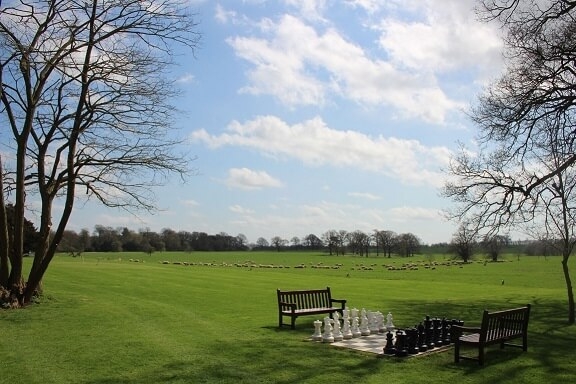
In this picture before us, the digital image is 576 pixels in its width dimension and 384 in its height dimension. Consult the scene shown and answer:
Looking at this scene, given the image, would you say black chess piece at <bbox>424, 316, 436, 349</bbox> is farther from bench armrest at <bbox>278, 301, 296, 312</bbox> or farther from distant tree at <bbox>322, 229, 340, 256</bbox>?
distant tree at <bbox>322, 229, 340, 256</bbox>

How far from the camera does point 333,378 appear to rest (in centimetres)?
1009

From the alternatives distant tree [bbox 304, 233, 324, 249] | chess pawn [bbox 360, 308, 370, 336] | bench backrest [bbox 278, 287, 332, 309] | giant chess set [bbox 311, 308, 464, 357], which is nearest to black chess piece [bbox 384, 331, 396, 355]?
giant chess set [bbox 311, 308, 464, 357]

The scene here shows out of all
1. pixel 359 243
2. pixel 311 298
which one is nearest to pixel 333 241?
pixel 359 243

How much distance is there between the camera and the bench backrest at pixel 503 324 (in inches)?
452

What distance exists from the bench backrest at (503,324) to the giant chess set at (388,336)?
103 cm

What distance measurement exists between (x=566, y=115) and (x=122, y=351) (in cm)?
1536

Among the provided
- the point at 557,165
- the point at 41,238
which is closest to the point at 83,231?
the point at 41,238

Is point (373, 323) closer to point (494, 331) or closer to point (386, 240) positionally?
point (494, 331)

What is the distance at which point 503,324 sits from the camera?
490 inches

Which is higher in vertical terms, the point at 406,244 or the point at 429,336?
the point at 406,244

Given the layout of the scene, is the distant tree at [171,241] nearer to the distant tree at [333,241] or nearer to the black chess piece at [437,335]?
the distant tree at [333,241]

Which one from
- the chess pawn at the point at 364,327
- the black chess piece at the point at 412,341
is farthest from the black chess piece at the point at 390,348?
the chess pawn at the point at 364,327

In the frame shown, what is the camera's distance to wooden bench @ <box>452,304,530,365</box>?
1147 centimetres

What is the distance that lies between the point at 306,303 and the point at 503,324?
7125 mm
